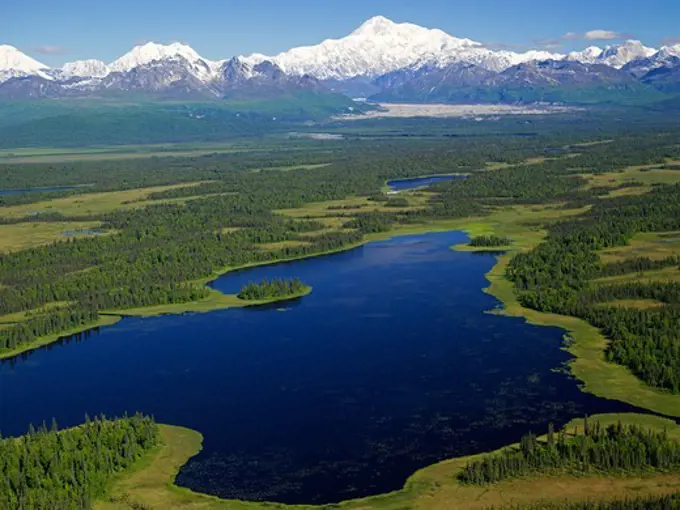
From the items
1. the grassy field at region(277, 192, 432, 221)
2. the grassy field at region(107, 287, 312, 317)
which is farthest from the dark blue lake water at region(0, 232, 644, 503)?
the grassy field at region(277, 192, 432, 221)

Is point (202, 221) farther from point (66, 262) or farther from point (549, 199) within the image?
point (549, 199)

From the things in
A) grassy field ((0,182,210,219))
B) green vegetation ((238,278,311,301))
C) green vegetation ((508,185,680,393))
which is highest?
green vegetation ((508,185,680,393))

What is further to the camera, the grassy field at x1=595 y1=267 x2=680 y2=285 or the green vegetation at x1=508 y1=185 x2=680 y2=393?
the grassy field at x1=595 y1=267 x2=680 y2=285

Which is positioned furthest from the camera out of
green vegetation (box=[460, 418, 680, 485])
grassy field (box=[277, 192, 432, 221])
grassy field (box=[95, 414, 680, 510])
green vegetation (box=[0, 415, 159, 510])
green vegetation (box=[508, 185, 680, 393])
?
grassy field (box=[277, 192, 432, 221])

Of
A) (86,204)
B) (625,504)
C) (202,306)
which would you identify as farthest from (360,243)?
(625,504)

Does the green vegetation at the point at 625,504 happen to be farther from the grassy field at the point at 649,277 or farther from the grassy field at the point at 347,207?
the grassy field at the point at 347,207

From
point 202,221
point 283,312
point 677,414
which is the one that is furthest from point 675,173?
point 677,414

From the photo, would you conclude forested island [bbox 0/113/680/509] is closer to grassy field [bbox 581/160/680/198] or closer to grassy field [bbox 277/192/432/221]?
grassy field [bbox 277/192/432/221]
